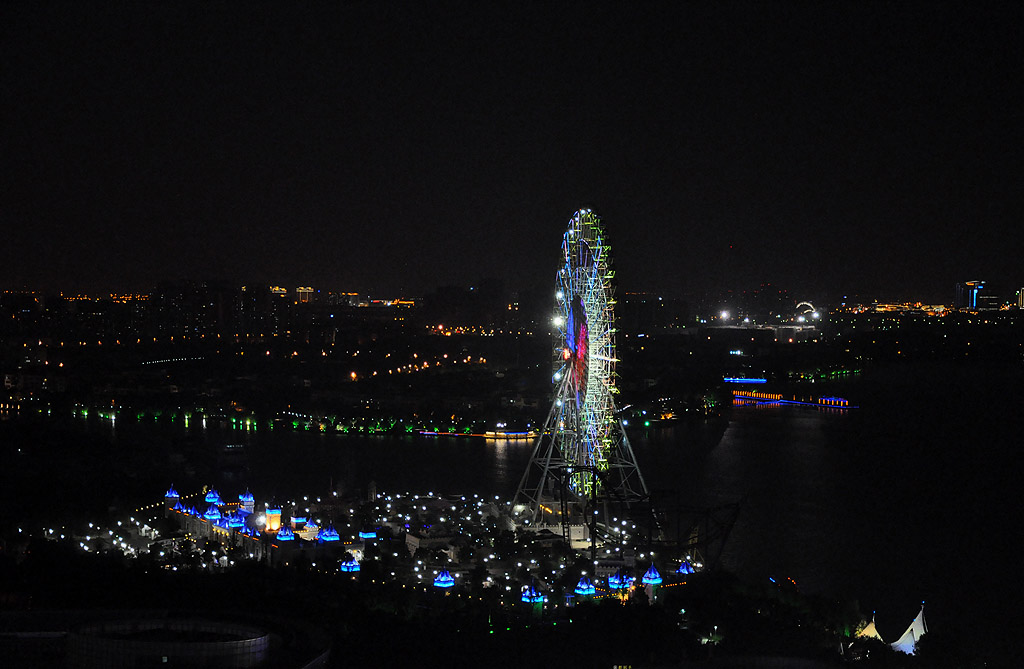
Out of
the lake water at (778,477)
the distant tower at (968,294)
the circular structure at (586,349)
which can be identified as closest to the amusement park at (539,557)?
the circular structure at (586,349)

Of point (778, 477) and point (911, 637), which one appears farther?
point (778, 477)

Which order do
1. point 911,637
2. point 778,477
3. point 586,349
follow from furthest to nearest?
1. point 778,477
2. point 586,349
3. point 911,637

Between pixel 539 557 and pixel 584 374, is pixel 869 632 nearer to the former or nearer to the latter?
pixel 539 557

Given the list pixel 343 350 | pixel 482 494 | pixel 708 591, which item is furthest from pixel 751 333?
pixel 708 591

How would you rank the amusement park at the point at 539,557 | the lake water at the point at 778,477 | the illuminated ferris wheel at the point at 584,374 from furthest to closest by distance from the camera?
the illuminated ferris wheel at the point at 584,374 < the lake water at the point at 778,477 < the amusement park at the point at 539,557

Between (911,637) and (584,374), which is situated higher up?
(584,374)

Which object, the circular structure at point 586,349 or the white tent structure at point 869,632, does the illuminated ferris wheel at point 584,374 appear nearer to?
the circular structure at point 586,349

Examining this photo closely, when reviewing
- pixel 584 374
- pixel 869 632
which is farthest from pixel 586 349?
pixel 869 632
